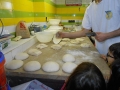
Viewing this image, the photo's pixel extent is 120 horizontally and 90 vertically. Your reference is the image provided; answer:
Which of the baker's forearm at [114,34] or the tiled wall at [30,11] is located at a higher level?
the tiled wall at [30,11]

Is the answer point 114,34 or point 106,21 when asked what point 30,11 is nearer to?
point 106,21

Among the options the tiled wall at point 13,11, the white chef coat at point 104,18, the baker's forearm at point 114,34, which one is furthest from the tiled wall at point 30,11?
Answer: the baker's forearm at point 114,34

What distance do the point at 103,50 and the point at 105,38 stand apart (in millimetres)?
236

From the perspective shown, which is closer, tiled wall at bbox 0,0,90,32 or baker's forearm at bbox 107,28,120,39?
baker's forearm at bbox 107,28,120,39

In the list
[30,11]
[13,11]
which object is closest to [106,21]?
[13,11]

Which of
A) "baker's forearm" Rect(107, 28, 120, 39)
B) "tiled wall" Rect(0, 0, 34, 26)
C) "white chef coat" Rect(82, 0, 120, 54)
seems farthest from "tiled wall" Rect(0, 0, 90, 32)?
"baker's forearm" Rect(107, 28, 120, 39)

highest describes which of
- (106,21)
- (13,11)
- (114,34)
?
(13,11)

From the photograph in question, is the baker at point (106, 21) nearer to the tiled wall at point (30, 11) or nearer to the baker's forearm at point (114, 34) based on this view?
the baker's forearm at point (114, 34)

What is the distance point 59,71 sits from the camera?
950mm

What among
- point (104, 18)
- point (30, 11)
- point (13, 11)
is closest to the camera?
point (104, 18)

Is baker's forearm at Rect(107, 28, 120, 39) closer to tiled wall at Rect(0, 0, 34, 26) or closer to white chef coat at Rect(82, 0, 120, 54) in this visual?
white chef coat at Rect(82, 0, 120, 54)

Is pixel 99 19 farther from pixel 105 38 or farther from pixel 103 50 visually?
pixel 103 50

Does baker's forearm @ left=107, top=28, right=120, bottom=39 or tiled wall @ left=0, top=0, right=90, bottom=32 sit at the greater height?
tiled wall @ left=0, top=0, right=90, bottom=32

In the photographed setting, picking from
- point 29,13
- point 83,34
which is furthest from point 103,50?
point 29,13
